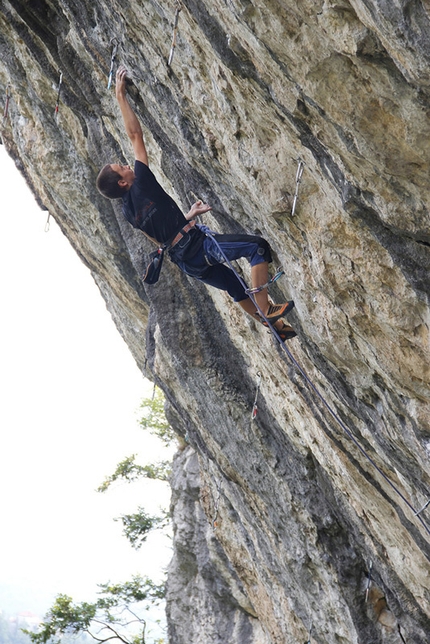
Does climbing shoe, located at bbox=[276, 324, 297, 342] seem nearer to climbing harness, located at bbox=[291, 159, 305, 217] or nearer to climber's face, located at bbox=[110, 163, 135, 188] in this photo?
climbing harness, located at bbox=[291, 159, 305, 217]

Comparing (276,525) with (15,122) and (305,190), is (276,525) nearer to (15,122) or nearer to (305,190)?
(305,190)

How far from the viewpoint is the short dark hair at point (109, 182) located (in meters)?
5.20

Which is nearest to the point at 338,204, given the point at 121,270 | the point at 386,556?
the point at 386,556

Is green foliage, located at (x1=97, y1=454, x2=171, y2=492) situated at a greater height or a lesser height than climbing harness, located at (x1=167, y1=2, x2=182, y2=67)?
greater

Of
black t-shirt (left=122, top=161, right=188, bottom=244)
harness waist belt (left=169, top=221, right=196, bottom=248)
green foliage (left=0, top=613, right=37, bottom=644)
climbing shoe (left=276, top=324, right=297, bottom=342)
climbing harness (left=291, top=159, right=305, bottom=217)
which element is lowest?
climbing shoe (left=276, top=324, right=297, bottom=342)

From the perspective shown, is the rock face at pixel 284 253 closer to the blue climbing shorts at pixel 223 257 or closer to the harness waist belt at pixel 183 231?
the blue climbing shorts at pixel 223 257

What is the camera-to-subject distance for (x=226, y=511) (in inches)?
421

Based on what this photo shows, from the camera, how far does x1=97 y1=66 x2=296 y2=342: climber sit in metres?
4.98

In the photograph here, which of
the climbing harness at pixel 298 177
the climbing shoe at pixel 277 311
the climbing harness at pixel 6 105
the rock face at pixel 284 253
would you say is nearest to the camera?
the rock face at pixel 284 253

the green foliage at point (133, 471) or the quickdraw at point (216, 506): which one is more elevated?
the green foliage at point (133, 471)

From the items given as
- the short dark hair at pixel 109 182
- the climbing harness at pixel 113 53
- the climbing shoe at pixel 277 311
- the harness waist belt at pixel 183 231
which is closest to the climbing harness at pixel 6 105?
the climbing harness at pixel 113 53

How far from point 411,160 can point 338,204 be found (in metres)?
0.76

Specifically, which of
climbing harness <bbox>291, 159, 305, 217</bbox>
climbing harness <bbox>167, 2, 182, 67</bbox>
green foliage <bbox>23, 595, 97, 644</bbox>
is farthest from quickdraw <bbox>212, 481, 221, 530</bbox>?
green foliage <bbox>23, 595, 97, 644</bbox>

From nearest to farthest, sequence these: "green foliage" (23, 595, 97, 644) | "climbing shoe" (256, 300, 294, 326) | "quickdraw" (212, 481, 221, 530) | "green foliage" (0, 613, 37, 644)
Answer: "climbing shoe" (256, 300, 294, 326) < "quickdraw" (212, 481, 221, 530) < "green foliage" (23, 595, 97, 644) < "green foliage" (0, 613, 37, 644)
